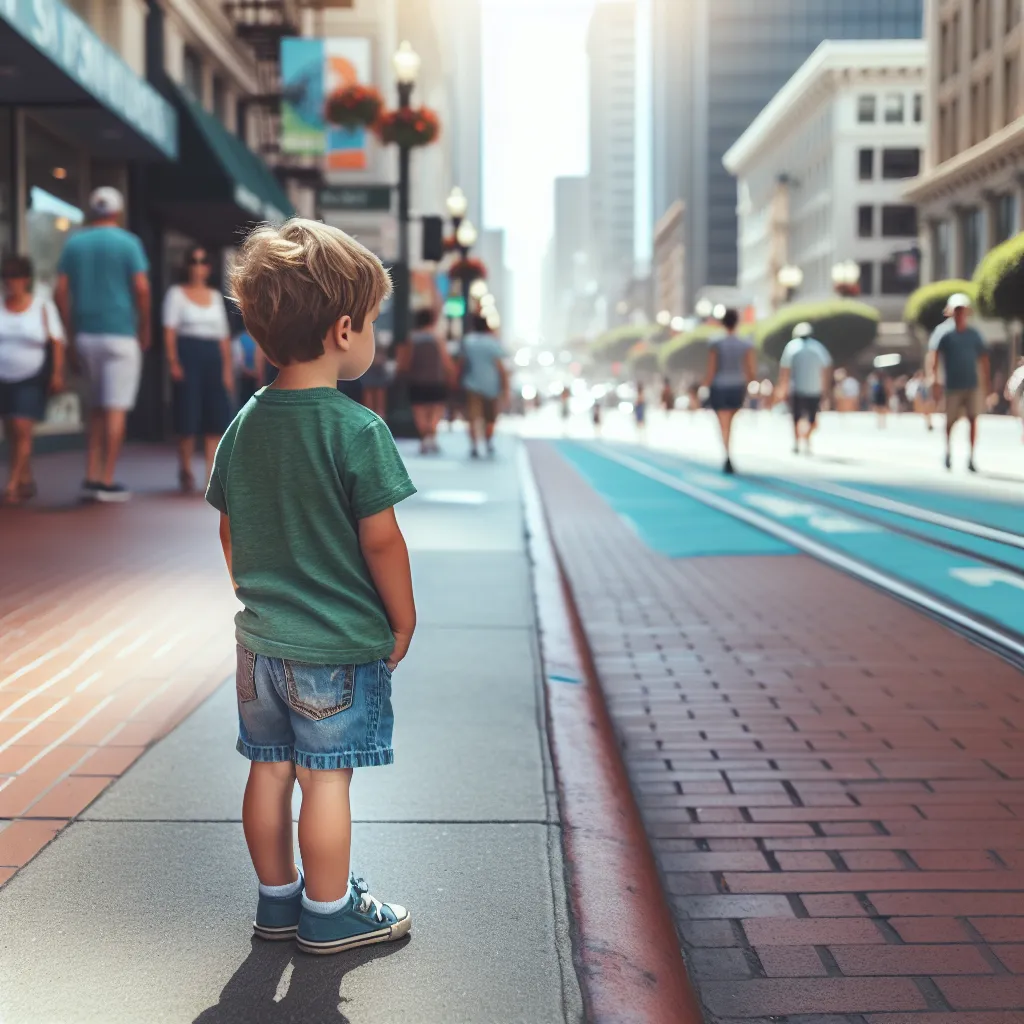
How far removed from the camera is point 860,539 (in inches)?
430

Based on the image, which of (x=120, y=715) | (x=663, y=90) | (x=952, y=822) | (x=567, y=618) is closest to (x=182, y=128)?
(x=567, y=618)

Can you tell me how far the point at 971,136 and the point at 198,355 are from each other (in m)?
59.8

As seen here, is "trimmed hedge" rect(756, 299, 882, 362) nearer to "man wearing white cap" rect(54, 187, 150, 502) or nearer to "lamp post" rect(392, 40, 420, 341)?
"lamp post" rect(392, 40, 420, 341)

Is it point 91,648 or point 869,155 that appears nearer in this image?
point 91,648

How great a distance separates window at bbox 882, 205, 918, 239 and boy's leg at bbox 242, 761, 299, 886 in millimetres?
91033

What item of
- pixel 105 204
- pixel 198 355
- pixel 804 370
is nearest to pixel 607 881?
pixel 105 204

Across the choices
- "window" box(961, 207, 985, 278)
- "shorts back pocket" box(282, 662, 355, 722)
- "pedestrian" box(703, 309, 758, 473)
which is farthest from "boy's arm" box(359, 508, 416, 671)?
"window" box(961, 207, 985, 278)

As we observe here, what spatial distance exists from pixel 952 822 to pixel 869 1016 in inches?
49.6

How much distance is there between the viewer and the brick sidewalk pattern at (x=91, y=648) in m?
4.05

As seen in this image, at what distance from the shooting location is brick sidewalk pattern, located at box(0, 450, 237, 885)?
13.3 ft

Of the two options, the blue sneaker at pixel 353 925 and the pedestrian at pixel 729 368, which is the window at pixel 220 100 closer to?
the pedestrian at pixel 729 368

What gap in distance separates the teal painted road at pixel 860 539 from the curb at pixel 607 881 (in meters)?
2.80

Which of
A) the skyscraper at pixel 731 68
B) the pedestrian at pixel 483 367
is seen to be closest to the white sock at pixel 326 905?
the pedestrian at pixel 483 367

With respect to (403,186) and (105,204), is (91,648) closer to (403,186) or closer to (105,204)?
(105,204)
